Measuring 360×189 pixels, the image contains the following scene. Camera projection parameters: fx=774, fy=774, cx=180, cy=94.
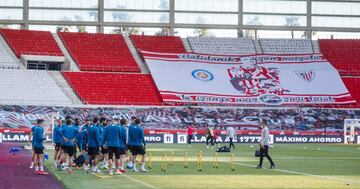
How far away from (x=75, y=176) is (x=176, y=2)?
54.8m

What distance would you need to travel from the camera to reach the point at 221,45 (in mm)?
81188

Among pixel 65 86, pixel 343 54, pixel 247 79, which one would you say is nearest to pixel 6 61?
pixel 65 86

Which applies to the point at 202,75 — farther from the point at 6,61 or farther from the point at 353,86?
the point at 6,61

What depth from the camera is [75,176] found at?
1046 inches

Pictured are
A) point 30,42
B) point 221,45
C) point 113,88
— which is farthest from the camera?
point 221,45

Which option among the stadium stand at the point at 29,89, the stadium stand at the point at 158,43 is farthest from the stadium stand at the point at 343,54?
the stadium stand at the point at 29,89

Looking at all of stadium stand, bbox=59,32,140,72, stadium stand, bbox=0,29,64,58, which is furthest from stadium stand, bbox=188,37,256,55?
stadium stand, bbox=0,29,64,58

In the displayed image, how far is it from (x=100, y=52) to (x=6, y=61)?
9.85m

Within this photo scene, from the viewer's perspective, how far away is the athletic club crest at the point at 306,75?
78.4 metres

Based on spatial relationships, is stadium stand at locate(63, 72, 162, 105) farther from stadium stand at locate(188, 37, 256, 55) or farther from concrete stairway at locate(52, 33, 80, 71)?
stadium stand at locate(188, 37, 256, 55)

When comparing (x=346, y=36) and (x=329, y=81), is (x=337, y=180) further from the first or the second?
(x=346, y=36)

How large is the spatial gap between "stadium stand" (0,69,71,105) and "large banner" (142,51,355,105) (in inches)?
398

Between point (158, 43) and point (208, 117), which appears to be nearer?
point (208, 117)

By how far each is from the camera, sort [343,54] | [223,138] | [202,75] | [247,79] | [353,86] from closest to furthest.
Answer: [223,138], [202,75], [247,79], [353,86], [343,54]
